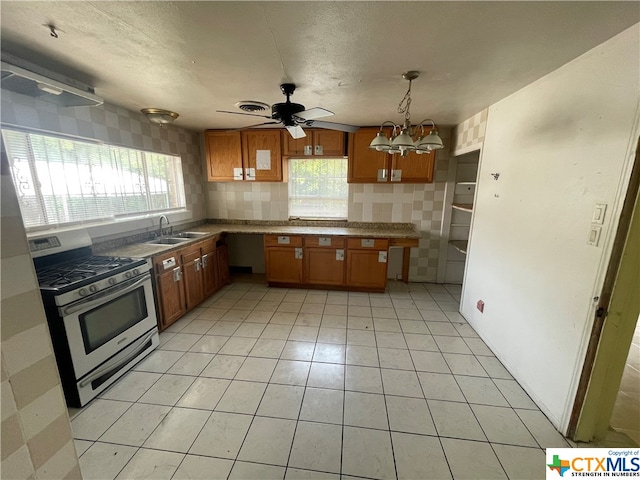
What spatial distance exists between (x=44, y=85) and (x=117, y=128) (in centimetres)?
113

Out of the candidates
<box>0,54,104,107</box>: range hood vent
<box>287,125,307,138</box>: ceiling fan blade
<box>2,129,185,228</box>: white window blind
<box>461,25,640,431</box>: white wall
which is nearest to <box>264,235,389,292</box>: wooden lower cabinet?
<box>461,25,640,431</box>: white wall

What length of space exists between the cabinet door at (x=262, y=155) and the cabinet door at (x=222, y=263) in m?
1.10

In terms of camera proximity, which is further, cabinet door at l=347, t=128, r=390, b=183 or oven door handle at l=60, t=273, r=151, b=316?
cabinet door at l=347, t=128, r=390, b=183

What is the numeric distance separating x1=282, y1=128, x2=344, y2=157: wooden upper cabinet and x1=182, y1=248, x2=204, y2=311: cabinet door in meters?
1.89

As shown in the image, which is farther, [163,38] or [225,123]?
[225,123]

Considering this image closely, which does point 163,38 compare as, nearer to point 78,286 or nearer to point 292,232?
point 78,286

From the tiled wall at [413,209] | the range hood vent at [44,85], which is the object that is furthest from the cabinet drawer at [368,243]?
the range hood vent at [44,85]

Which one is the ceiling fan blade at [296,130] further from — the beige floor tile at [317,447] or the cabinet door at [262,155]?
the beige floor tile at [317,447]

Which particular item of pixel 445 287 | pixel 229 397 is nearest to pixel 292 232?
pixel 229 397

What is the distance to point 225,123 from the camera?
11.4ft

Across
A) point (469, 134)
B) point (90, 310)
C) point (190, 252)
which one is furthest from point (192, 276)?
point (469, 134)

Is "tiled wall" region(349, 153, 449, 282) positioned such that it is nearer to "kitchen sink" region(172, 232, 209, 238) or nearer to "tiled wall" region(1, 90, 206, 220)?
"kitchen sink" region(172, 232, 209, 238)

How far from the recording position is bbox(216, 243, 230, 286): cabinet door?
3783mm

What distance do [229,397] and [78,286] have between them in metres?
1.26
